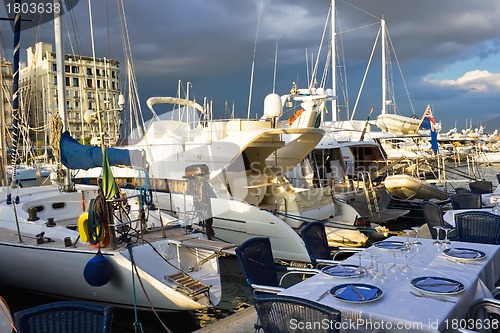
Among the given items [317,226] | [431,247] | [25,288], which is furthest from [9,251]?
[431,247]

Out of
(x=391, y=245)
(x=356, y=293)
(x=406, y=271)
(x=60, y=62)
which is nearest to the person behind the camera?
(x=356, y=293)

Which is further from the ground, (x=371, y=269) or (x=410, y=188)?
(x=371, y=269)

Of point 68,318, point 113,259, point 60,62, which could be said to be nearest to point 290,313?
point 68,318

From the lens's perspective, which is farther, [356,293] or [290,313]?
[356,293]

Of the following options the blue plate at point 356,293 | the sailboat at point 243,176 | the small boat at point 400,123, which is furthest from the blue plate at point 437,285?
the small boat at point 400,123

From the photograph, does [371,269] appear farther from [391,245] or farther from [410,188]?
[410,188]

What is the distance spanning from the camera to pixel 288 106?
637 inches

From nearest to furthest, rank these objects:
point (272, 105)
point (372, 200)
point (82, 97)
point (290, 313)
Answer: point (290, 313)
point (82, 97)
point (272, 105)
point (372, 200)

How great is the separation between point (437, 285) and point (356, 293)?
643mm

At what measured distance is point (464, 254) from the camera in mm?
4094

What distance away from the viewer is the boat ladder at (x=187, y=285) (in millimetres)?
5977

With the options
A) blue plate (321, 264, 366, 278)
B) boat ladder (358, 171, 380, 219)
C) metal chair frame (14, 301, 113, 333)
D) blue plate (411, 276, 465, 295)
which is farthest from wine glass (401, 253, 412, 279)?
boat ladder (358, 171, 380, 219)

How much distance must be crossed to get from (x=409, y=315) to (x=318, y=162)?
41.2 feet

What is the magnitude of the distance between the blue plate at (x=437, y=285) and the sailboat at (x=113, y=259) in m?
2.97
